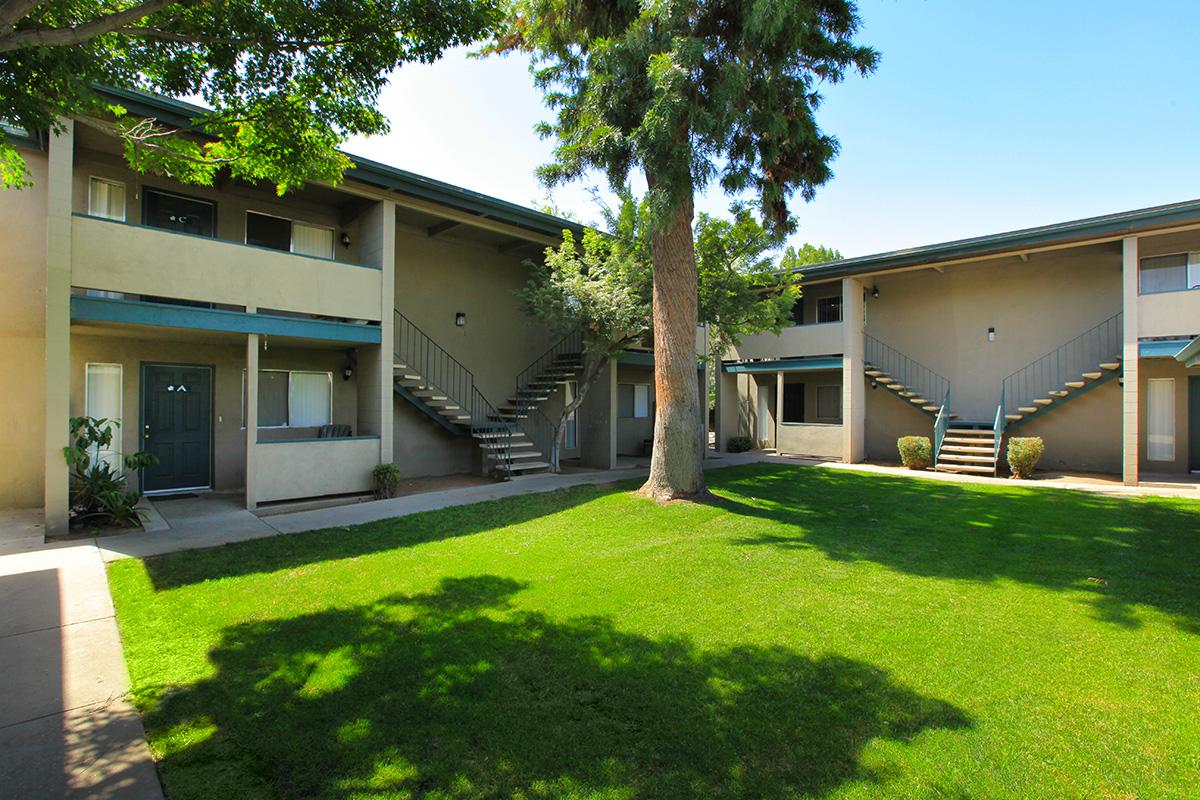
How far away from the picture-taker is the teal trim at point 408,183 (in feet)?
25.3

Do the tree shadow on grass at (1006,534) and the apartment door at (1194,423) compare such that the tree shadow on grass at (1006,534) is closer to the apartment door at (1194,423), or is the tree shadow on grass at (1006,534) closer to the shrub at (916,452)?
the shrub at (916,452)

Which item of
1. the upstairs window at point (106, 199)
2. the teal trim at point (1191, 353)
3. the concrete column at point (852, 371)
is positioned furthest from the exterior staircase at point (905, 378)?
the upstairs window at point (106, 199)

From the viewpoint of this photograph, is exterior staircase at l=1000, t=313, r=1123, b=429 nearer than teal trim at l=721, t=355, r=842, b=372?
Yes

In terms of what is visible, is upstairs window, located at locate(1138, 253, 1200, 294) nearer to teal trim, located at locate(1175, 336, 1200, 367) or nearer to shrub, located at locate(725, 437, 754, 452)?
teal trim, located at locate(1175, 336, 1200, 367)

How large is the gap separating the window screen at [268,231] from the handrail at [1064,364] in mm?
16550

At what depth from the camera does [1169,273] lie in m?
12.7

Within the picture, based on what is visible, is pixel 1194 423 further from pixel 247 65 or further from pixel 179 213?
pixel 179 213

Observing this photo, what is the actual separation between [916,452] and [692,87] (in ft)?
35.2

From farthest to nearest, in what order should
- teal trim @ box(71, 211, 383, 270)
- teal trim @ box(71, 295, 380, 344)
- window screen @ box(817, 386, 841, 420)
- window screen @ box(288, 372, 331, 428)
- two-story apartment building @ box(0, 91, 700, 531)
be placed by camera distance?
window screen @ box(817, 386, 841, 420) < window screen @ box(288, 372, 331, 428) < two-story apartment building @ box(0, 91, 700, 531) < teal trim @ box(71, 211, 383, 270) < teal trim @ box(71, 295, 380, 344)

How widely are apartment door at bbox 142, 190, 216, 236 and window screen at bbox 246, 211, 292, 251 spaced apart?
1.94 ft

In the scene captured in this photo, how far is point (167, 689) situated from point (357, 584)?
1972mm

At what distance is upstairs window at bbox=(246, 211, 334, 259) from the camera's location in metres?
10.7

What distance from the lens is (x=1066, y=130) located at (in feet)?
34.4

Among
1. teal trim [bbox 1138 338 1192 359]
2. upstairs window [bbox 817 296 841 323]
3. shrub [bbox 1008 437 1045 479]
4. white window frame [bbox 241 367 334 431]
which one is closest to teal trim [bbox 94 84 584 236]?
white window frame [bbox 241 367 334 431]
